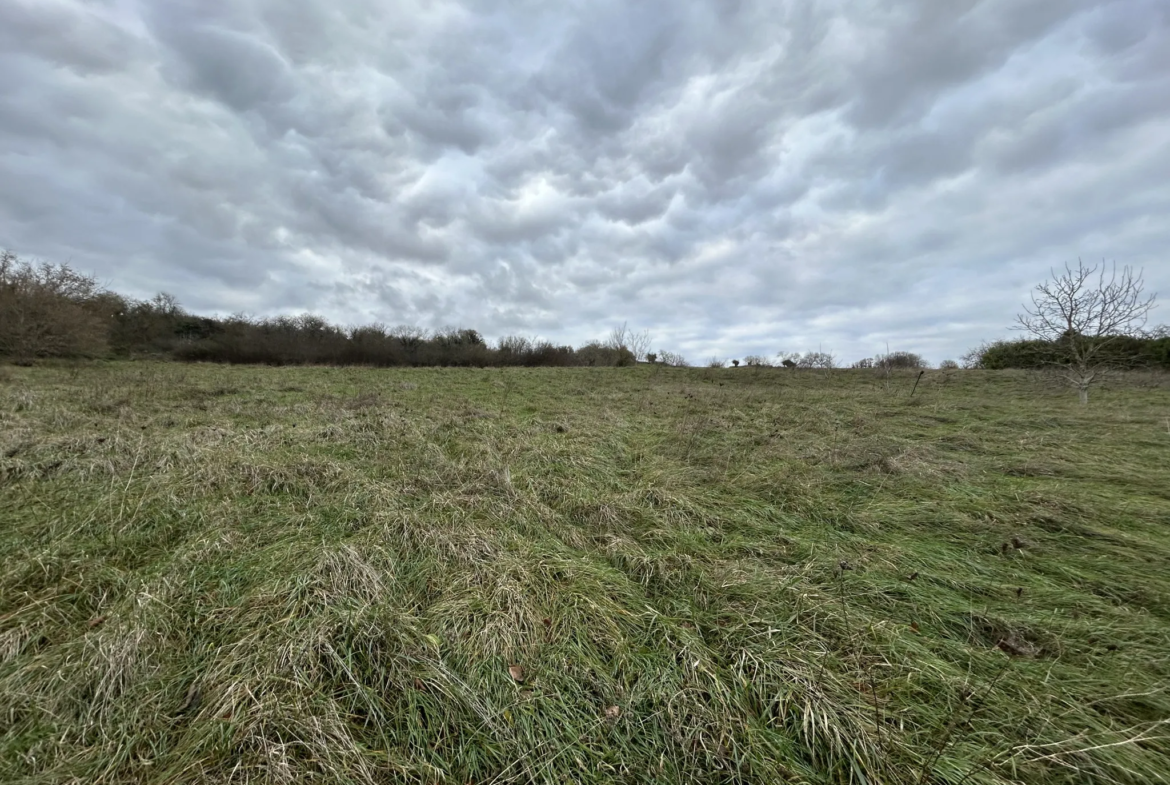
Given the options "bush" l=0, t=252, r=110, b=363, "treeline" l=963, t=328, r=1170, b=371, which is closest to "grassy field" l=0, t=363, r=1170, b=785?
"treeline" l=963, t=328, r=1170, b=371

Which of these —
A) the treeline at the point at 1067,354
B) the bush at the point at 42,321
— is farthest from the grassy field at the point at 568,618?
the bush at the point at 42,321

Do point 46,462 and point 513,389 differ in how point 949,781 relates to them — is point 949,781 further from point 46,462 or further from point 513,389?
point 513,389

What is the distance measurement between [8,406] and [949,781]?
1280 cm

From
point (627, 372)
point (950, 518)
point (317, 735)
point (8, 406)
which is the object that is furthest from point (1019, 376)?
point (8, 406)

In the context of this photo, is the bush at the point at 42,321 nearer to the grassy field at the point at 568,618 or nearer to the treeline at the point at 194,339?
the treeline at the point at 194,339

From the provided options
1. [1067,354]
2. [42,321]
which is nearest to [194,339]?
[42,321]

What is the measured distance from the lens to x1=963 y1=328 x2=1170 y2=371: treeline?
42.4 feet

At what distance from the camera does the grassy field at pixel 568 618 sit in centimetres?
169

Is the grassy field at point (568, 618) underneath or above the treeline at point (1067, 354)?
underneath

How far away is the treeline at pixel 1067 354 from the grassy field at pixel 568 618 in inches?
424

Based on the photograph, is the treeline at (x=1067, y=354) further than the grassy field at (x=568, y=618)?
Yes

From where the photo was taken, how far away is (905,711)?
6.00 ft

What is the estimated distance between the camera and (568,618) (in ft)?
8.14

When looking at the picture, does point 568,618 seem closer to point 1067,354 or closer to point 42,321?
point 1067,354
